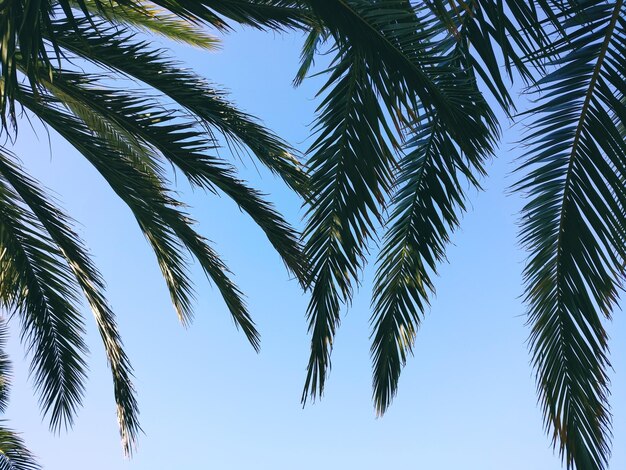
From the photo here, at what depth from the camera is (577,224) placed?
383 cm

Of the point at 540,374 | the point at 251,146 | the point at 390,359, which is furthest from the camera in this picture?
the point at 251,146

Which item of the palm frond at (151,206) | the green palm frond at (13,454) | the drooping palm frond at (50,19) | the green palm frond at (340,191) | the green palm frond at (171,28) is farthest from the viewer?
the green palm frond at (13,454)

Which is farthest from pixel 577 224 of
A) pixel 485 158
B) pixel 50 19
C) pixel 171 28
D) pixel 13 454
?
pixel 13 454

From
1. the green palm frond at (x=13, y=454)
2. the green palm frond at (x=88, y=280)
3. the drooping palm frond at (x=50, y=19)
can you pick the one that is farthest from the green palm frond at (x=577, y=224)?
the green palm frond at (x=13, y=454)

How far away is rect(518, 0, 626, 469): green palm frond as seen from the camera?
360 centimetres

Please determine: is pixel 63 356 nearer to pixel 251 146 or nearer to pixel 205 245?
pixel 205 245

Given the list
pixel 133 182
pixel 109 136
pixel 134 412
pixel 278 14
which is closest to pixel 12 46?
pixel 278 14

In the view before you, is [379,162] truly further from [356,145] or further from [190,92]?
[190,92]

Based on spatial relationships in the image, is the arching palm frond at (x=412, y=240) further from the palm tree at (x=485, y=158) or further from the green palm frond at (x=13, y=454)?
the green palm frond at (x=13, y=454)

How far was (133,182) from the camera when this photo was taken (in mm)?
5242

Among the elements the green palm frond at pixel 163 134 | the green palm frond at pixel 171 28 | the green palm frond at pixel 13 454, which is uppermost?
the green palm frond at pixel 171 28

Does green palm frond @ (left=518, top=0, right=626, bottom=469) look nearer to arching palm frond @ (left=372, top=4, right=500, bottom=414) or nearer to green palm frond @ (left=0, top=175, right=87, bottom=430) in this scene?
arching palm frond @ (left=372, top=4, right=500, bottom=414)

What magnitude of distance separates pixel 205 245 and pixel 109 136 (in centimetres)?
134

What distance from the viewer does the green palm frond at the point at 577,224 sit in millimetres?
3604
